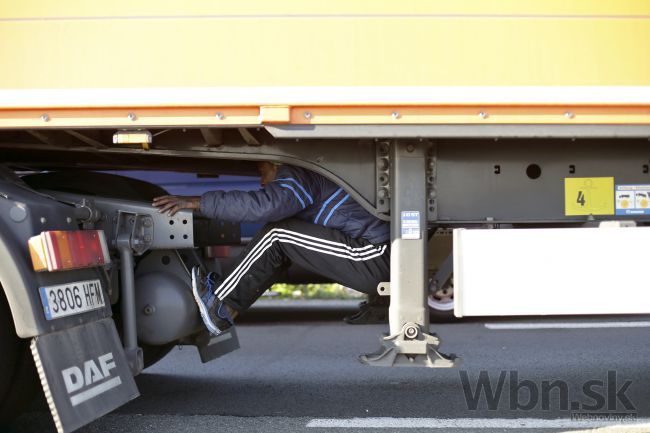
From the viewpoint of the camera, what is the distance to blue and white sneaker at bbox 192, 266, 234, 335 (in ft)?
12.6

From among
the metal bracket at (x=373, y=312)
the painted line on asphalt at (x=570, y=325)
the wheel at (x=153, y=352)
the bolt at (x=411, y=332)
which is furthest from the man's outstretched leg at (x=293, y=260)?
the painted line on asphalt at (x=570, y=325)

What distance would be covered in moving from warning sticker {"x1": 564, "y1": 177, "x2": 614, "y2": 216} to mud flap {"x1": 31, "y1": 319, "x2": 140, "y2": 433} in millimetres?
2223

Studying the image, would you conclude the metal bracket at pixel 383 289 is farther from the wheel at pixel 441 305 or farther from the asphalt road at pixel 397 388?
the wheel at pixel 441 305

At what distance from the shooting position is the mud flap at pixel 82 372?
3023mm

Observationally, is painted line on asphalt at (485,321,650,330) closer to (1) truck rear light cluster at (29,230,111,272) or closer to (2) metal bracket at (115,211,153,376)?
(2) metal bracket at (115,211,153,376)

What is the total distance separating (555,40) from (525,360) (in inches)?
112

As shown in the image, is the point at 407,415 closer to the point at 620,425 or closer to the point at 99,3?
the point at 620,425

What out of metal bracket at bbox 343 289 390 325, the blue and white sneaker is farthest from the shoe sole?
metal bracket at bbox 343 289 390 325

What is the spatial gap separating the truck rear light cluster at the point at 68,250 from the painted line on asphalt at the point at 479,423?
1.38m

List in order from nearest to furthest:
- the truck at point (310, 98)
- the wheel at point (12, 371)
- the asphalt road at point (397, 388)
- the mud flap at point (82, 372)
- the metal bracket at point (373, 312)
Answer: the mud flap at point (82, 372) < the truck at point (310, 98) < the wheel at point (12, 371) < the asphalt road at point (397, 388) < the metal bracket at point (373, 312)

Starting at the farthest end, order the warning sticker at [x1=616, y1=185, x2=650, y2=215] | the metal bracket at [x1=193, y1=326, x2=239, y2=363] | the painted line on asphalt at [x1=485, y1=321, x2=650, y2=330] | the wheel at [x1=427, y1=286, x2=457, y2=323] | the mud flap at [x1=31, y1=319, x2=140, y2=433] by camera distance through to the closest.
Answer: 1. the wheel at [x1=427, y1=286, x2=457, y2=323]
2. the painted line on asphalt at [x1=485, y1=321, x2=650, y2=330]
3. the metal bracket at [x1=193, y1=326, x2=239, y2=363]
4. the warning sticker at [x1=616, y1=185, x2=650, y2=215]
5. the mud flap at [x1=31, y1=319, x2=140, y2=433]

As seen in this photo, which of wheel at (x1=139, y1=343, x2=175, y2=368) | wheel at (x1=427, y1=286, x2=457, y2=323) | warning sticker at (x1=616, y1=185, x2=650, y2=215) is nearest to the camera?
warning sticker at (x1=616, y1=185, x2=650, y2=215)

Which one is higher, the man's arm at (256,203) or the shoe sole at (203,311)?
the man's arm at (256,203)

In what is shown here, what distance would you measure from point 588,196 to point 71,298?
2425mm
